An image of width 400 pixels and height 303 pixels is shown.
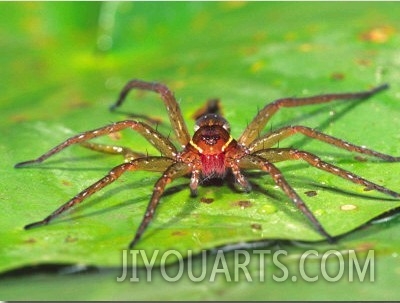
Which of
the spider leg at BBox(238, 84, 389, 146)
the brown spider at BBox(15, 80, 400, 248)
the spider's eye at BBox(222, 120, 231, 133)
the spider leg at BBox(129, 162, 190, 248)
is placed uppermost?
the spider leg at BBox(238, 84, 389, 146)

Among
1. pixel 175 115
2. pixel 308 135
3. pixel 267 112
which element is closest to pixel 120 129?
pixel 175 115


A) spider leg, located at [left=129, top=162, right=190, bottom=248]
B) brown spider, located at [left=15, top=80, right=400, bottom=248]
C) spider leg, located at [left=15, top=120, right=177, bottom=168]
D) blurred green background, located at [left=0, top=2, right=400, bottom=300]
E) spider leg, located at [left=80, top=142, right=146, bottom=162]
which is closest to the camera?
blurred green background, located at [left=0, top=2, right=400, bottom=300]

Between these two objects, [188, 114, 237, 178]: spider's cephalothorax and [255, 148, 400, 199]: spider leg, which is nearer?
[255, 148, 400, 199]: spider leg

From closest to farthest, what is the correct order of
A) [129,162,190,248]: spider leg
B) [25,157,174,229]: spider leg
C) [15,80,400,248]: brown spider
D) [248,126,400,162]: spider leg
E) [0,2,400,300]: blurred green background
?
[0,2,400,300]: blurred green background → [129,162,190,248]: spider leg → [25,157,174,229]: spider leg → [15,80,400,248]: brown spider → [248,126,400,162]: spider leg

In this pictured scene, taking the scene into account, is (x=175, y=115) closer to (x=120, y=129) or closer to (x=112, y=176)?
(x=120, y=129)

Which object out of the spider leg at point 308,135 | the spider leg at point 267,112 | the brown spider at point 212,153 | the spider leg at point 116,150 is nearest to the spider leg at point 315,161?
the brown spider at point 212,153

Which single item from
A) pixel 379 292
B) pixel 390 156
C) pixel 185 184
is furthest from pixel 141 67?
pixel 379 292

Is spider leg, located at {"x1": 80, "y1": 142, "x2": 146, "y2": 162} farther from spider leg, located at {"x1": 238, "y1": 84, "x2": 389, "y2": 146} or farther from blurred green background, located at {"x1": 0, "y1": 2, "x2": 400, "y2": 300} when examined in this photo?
spider leg, located at {"x1": 238, "y1": 84, "x2": 389, "y2": 146}

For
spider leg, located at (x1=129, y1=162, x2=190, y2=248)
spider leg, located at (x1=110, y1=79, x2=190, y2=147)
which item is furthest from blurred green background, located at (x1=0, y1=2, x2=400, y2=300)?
spider leg, located at (x1=110, y1=79, x2=190, y2=147)
